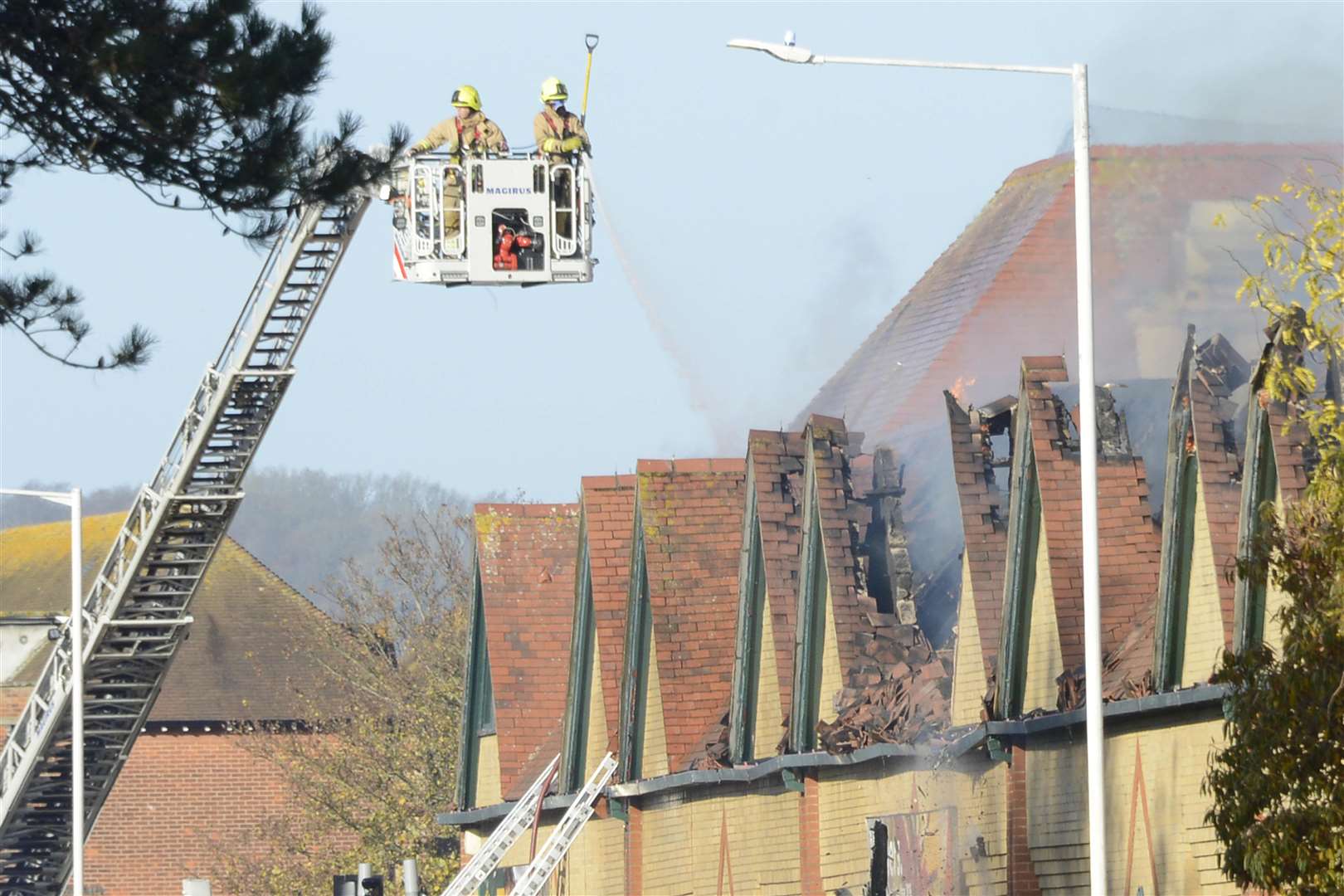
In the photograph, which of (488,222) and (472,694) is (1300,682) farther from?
(472,694)

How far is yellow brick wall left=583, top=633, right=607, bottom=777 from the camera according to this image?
3378 cm

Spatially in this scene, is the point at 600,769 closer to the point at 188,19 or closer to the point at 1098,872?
the point at 1098,872

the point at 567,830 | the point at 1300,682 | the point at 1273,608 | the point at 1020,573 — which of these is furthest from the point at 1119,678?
the point at 567,830

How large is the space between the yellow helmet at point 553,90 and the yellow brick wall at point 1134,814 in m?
9.21

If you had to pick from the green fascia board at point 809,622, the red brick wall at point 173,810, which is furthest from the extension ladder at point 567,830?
the red brick wall at point 173,810

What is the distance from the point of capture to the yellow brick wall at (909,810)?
24.2m

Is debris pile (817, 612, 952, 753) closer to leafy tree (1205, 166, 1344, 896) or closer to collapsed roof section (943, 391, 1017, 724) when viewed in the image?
collapsed roof section (943, 391, 1017, 724)

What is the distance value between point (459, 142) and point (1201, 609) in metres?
10.6

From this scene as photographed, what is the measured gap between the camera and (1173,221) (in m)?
29.3

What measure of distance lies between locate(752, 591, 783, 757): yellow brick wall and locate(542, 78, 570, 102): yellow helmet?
6.79 meters

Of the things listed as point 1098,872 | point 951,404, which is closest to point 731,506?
point 951,404

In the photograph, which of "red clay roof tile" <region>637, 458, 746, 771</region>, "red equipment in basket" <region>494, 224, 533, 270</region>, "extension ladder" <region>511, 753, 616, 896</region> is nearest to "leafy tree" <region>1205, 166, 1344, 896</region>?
"red equipment in basket" <region>494, 224, 533, 270</region>

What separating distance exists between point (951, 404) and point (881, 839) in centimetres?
479

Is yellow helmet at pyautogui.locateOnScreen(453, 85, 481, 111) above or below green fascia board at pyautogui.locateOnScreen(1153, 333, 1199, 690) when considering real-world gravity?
above
